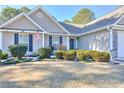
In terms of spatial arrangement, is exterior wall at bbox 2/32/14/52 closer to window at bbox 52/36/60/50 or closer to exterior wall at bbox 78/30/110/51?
window at bbox 52/36/60/50

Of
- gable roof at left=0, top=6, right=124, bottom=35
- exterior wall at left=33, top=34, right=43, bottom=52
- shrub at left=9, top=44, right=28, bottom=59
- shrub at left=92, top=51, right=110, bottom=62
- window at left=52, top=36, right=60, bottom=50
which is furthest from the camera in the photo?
window at left=52, top=36, right=60, bottom=50

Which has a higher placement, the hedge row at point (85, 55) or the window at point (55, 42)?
the window at point (55, 42)

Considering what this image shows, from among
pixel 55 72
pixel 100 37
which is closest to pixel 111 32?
pixel 100 37

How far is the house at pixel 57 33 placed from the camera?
17.7 metres

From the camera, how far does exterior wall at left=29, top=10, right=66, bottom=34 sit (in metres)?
20.7

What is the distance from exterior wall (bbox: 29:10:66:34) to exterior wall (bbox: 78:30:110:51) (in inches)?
77.9

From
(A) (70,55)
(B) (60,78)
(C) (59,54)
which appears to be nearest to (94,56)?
(A) (70,55)

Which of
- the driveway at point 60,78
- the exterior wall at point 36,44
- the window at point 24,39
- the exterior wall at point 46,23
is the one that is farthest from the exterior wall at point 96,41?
the driveway at point 60,78

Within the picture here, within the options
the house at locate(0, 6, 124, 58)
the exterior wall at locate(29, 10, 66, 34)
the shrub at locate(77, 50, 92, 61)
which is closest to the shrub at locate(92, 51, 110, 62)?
the shrub at locate(77, 50, 92, 61)

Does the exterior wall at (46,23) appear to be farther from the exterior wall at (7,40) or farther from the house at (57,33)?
the exterior wall at (7,40)

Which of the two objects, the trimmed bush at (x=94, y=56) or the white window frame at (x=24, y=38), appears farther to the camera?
the white window frame at (x=24, y=38)

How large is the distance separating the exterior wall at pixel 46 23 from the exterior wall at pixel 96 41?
1979 mm

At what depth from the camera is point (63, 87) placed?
8578 mm
